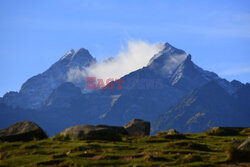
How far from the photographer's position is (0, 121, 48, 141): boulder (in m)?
32.7

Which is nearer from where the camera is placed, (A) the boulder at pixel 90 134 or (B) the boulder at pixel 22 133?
(A) the boulder at pixel 90 134

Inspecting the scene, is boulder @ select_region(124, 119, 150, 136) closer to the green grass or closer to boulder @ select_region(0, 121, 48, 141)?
boulder @ select_region(0, 121, 48, 141)

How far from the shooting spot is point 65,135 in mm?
33562

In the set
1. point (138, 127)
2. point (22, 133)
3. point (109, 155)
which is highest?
point (138, 127)

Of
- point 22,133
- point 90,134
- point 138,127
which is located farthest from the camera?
point 138,127

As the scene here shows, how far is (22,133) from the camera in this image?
33.0 meters

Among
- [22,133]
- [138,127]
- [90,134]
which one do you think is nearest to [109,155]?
[90,134]

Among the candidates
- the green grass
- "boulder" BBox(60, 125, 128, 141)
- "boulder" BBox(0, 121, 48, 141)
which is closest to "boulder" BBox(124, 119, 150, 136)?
"boulder" BBox(60, 125, 128, 141)

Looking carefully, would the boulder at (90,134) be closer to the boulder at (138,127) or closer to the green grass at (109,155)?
the green grass at (109,155)

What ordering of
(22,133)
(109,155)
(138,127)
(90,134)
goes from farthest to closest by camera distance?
(138,127) < (22,133) < (90,134) < (109,155)

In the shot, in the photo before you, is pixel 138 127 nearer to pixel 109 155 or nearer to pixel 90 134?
pixel 90 134

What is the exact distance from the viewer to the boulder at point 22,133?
3272cm

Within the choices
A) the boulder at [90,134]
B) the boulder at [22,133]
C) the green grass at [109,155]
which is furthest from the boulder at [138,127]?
the green grass at [109,155]

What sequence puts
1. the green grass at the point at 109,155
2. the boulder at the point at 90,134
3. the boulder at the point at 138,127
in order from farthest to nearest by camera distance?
the boulder at the point at 138,127 < the boulder at the point at 90,134 < the green grass at the point at 109,155
